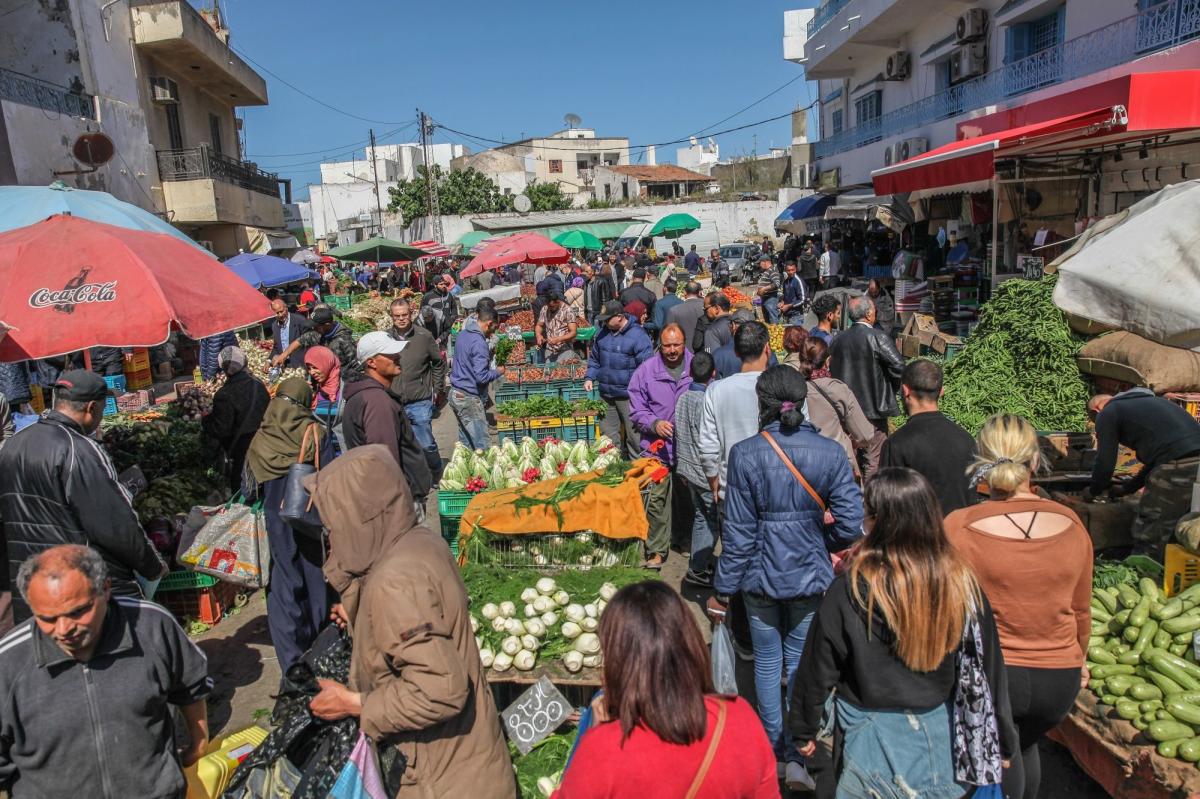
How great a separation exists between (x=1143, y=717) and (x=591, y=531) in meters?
3.19

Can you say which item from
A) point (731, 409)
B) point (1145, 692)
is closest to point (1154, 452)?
point (1145, 692)

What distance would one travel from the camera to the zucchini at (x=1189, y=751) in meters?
3.29

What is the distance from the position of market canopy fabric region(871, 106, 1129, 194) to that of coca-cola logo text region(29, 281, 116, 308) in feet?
26.0

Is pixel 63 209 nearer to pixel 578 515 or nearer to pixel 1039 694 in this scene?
pixel 578 515

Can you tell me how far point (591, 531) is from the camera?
17.9 feet

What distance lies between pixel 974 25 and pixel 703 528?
17.0 meters

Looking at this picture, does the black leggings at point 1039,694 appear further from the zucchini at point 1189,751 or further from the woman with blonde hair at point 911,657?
the zucchini at point 1189,751

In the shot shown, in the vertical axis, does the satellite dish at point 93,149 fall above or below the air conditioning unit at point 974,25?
below

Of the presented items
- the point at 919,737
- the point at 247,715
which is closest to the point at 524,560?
the point at 247,715

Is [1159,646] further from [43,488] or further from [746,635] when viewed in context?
[43,488]

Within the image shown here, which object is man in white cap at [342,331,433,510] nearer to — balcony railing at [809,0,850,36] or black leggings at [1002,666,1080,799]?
black leggings at [1002,666,1080,799]

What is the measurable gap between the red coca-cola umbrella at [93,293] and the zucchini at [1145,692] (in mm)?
4812

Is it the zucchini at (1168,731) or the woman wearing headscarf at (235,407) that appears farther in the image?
the woman wearing headscarf at (235,407)

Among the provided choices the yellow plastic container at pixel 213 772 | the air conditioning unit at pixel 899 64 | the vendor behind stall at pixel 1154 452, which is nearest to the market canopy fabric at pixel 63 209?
the yellow plastic container at pixel 213 772
